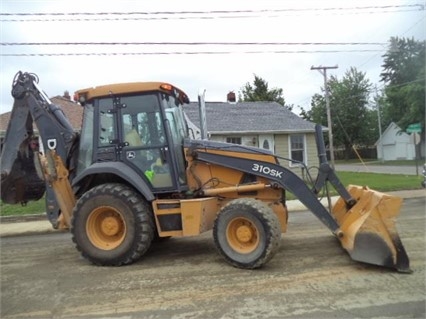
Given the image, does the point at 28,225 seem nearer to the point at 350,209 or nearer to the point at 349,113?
the point at 350,209

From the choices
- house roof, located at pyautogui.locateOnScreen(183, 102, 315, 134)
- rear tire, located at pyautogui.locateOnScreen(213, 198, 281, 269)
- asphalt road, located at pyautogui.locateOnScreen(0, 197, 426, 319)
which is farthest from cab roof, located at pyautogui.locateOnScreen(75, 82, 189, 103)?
house roof, located at pyautogui.locateOnScreen(183, 102, 315, 134)

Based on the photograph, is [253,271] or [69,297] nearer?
[69,297]

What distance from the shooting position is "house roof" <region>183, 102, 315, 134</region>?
21.9m

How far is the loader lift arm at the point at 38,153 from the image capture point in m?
7.00

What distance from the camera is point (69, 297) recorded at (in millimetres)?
5246

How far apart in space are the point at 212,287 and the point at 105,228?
2161 millimetres

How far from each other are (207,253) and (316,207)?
1934mm

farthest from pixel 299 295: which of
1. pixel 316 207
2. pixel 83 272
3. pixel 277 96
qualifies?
pixel 277 96

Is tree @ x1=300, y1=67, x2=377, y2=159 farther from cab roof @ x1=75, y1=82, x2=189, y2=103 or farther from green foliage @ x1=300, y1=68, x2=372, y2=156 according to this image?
cab roof @ x1=75, y1=82, x2=189, y2=103

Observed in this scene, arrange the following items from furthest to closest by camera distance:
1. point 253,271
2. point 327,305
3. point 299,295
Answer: point 253,271 < point 299,295 < point 327,305

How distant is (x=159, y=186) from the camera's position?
6.59m

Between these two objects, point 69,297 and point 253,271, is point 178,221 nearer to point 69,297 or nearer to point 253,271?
point 253,271

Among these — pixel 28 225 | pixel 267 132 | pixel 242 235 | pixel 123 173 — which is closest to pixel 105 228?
pixel 123 173

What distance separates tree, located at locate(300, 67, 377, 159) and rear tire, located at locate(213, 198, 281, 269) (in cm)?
5417
